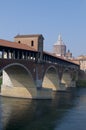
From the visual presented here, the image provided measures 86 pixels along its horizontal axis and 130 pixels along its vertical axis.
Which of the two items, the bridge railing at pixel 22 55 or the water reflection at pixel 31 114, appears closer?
the water reflection at pixel 31 114

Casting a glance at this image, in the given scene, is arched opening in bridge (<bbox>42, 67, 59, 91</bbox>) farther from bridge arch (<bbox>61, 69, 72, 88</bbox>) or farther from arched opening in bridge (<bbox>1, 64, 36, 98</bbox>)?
arched opening in bridge (<bbox>1, 64, 36, 98</bbox>)

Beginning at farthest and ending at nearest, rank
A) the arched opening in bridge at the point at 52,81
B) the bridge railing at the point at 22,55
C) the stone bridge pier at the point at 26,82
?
the arched opening in bridge at the point at 52,81
the stone bridge pier at the point at 26,82
the bridge railing at the point at 22,55

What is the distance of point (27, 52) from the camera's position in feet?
129

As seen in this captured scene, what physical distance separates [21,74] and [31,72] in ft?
5.17

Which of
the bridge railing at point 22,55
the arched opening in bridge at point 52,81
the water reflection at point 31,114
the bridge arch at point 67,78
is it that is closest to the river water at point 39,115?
the water reflection at point 31,114

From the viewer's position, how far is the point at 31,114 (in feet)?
104

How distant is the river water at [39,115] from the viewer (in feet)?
86.5

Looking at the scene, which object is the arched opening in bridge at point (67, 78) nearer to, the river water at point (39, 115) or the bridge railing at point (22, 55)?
the bridge railing at point (22, 55)

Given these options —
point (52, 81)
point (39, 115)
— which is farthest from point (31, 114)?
point (52, 81)

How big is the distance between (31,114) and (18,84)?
1249 cm

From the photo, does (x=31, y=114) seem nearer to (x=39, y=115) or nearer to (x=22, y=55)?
(x=39, y=115)

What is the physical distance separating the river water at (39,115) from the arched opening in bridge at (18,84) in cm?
184

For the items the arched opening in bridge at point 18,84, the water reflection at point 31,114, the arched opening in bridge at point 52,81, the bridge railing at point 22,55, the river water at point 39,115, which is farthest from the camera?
the arched opening in bridge at point 52,81

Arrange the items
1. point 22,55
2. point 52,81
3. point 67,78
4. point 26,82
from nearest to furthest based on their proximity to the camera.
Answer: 1. point 22,55
2. point 26,82
3. point 52,81
4. point 67,78
